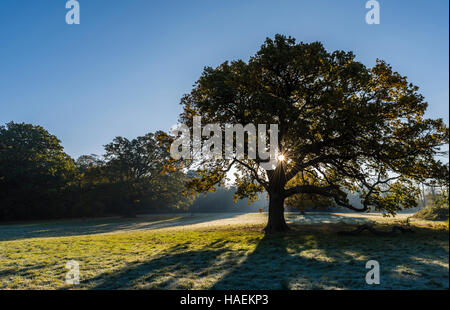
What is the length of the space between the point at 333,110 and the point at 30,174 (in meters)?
50.9

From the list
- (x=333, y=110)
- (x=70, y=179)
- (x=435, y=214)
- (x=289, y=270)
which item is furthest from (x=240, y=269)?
(x=70, y=179)

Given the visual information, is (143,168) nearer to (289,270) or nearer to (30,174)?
(30,174)

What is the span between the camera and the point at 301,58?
13.5 meters

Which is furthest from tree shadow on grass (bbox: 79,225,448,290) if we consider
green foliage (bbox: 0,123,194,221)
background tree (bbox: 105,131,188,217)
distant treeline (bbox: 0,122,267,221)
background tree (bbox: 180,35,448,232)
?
background tree (bbox: 105,131,188,217)

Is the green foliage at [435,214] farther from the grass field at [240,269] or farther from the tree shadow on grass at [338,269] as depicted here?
the tree shadow on grass at [338,269]

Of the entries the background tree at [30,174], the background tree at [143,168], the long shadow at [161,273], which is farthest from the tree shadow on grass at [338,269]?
the background tree at [30,174]

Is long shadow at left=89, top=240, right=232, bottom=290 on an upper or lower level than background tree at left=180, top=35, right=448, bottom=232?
lower

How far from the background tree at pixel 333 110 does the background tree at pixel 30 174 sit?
1692 inches

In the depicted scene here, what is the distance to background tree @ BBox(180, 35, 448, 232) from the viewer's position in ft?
44.4

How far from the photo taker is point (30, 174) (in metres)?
44.5

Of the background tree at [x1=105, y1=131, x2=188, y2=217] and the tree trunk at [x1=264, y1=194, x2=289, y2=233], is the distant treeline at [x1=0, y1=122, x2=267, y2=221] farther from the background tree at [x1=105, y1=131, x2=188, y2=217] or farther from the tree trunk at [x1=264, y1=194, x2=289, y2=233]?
the tree trunk at [x1=264, y1=194, x2=289, y2=233]

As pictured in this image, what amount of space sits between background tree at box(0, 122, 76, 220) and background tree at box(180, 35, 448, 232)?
42964mm
